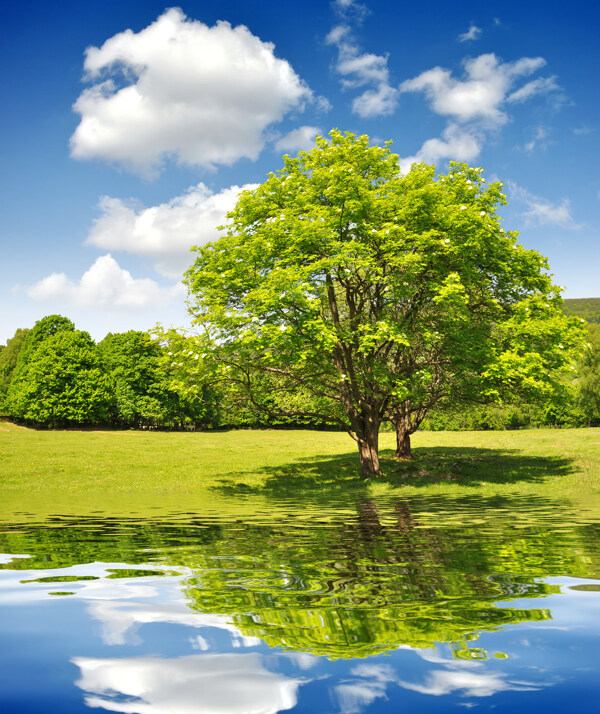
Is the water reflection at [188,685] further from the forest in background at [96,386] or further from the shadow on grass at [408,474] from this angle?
the forest in background at [96,386]

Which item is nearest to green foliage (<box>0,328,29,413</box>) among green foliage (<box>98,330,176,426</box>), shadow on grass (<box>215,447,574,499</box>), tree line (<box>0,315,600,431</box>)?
tree line (<box>0,315,600,431</box>)

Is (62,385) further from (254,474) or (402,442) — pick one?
(402,442)

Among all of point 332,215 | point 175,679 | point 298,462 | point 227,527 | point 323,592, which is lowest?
point 298,462

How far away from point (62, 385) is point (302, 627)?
71.1 m

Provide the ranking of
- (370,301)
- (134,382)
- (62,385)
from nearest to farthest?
(370,301) → (62,385) → (134,382)

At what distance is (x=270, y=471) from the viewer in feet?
96.3

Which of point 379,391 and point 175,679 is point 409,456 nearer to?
point 379,391

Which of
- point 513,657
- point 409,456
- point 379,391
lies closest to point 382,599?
point 513,657

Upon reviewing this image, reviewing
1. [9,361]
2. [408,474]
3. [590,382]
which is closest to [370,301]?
[408,474]

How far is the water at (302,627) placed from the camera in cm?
236

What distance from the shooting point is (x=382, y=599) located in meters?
3.96

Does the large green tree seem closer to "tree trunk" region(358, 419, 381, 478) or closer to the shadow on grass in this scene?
the shadow on grass

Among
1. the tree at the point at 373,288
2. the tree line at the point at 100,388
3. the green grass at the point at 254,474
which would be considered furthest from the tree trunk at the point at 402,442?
the tree line at the point at 100,388

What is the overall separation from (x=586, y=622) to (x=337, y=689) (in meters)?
2.04
